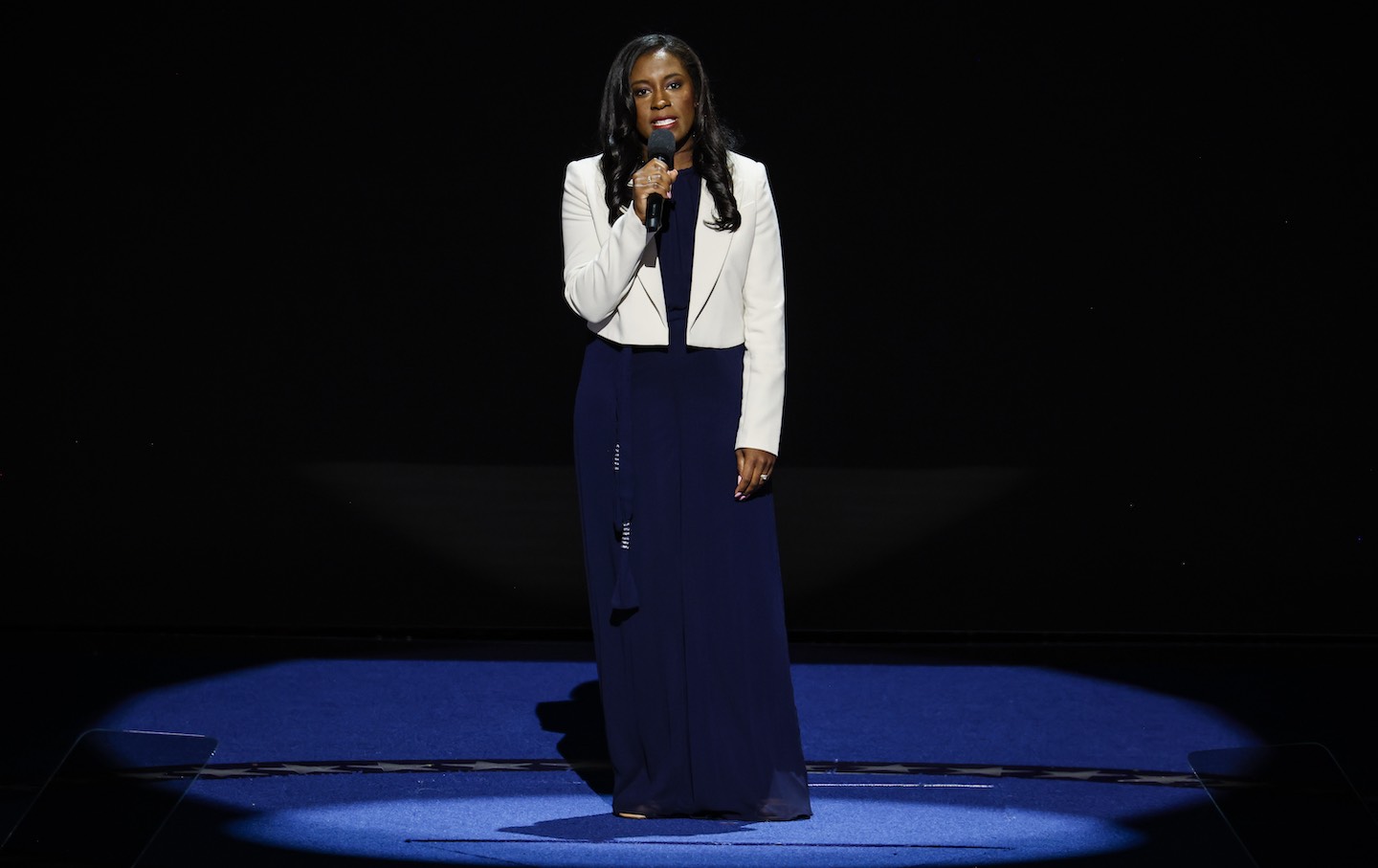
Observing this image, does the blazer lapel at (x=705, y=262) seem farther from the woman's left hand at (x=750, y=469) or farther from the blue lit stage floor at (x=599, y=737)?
the blue lit stage floor at (x=599, y=737)

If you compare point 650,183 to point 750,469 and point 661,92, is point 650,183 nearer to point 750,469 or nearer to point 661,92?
point 661,92

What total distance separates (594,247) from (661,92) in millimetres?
323

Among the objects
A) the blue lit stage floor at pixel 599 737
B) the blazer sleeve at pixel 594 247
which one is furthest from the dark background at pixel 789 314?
the blazer sleeve at pixel 594 247

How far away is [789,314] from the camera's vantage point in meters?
5.66

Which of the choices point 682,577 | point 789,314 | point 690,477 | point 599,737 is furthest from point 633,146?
point 789,314

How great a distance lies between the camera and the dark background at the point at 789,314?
558cm

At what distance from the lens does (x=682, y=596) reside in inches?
133

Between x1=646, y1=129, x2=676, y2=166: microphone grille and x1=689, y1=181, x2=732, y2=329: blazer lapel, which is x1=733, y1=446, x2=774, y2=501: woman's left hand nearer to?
x1=689, y1=181, x2=732, y2=329: blazer lapel

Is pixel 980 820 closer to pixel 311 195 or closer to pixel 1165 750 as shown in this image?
pixel 1165 750

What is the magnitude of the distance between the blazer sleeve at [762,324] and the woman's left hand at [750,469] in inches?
0.5

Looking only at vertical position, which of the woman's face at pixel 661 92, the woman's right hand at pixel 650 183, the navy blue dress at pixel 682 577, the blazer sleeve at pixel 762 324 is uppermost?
the woman's face at pixel 661 92

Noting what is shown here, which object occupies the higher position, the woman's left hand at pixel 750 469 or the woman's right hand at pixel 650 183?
the woman's right hand at pixel 650 183

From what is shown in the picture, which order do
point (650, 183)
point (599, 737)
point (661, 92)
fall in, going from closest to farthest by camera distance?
point (650, 183), point (661, 92), point (599, 737)

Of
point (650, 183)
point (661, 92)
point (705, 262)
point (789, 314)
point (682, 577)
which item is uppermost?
point (661, 92)
